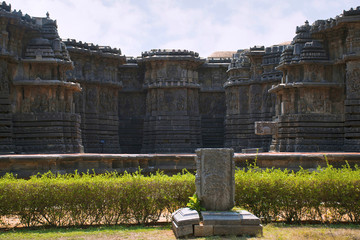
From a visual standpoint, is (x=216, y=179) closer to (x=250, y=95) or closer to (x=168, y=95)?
(x=250, y=95)

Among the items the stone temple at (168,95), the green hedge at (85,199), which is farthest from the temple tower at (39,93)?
the green hedge at (85,199)

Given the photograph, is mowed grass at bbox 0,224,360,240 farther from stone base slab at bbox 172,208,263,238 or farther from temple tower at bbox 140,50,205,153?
temple tower at bbox 140,50,205,153

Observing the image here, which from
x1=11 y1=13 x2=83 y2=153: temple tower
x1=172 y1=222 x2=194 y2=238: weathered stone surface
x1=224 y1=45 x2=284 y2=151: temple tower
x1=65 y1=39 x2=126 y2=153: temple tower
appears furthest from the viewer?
x1=224 y1=45 x2=284 y2=151: temple tower

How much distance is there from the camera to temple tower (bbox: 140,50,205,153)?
114 ft

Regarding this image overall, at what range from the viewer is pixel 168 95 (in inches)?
1403

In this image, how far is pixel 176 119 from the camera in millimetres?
35094

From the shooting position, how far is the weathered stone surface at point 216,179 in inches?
384

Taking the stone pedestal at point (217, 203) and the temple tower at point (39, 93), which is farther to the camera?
the temple tower at point (39, 93)

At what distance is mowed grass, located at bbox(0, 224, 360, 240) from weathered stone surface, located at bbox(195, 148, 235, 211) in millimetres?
954

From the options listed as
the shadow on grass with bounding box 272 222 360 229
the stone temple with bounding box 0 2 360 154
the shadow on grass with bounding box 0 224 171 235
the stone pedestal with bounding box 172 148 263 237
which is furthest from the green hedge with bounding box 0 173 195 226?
the stone temple with bounding box 0 2 360 154

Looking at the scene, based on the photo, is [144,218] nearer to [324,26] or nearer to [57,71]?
[57,71]

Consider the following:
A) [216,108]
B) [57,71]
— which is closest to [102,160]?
[57,71]

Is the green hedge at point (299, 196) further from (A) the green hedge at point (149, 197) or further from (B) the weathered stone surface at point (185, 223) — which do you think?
(B) the weathered stone surface at point (185, 223)

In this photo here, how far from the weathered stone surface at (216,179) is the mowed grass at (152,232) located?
0.95 m
